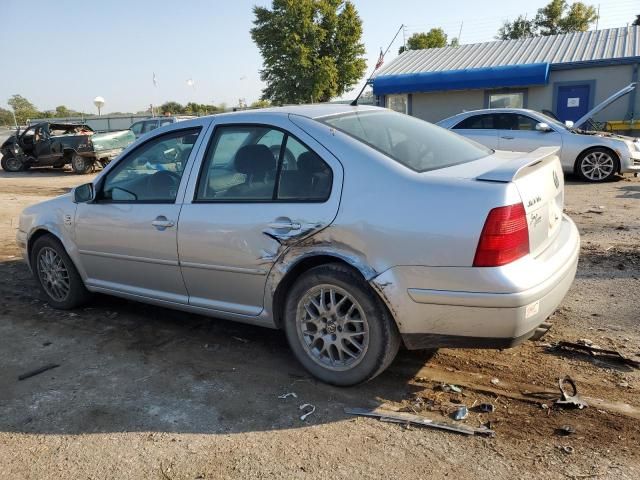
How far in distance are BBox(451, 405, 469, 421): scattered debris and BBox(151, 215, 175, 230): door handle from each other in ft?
7.27

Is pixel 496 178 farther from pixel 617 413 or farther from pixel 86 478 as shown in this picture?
pixel 86 478

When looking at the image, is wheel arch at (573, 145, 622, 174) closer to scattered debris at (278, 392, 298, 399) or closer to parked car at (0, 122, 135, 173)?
scattered debris at (278, 392, 298, 399)

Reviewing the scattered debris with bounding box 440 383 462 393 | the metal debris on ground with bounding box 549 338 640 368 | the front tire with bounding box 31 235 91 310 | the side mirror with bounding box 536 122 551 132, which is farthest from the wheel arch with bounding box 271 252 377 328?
the side mirror with bounding box 536 122 551 132

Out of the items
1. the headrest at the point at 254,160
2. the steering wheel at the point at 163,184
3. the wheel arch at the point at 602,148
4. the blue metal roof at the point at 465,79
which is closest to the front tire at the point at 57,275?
the steering wheel at the point at 163,184

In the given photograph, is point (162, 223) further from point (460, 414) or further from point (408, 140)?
point (460, 414)

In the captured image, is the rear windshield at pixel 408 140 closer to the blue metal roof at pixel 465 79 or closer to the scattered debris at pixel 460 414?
the scattered debris at pixel 460 414

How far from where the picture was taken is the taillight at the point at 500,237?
2.72m

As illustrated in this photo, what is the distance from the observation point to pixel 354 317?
10.5 ft

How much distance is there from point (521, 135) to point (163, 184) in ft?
29.8

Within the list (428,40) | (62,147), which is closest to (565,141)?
(62,147)

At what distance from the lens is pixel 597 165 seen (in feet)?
36.0

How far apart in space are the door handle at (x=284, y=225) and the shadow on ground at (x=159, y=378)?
993mm

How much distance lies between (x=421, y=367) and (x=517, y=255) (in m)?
1.12

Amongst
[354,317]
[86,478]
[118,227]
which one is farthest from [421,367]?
[118,227]
